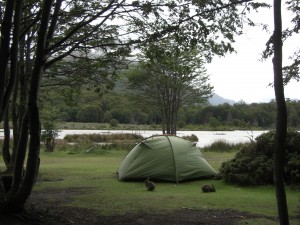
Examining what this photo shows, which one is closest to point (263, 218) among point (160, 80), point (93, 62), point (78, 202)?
point (78, 202)

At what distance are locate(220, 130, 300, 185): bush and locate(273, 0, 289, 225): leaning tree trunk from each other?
6.55m

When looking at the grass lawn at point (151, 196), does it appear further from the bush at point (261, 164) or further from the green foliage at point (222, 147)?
the green foliage at point (222, 147)

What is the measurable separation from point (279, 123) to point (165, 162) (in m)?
8.55

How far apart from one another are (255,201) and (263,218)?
183 centimetres

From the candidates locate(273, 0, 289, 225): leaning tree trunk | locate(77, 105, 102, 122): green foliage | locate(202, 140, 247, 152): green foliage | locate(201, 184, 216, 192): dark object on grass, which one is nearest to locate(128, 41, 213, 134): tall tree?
locate(202, 140, 247, 152): green foliage

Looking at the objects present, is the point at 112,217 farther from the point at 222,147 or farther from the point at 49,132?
the point at 49,132

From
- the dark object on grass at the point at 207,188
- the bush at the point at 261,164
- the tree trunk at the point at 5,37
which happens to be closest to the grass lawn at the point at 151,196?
the dark object on grass at the point at 207,188

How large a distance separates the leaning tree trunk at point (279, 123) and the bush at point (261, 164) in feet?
21.5

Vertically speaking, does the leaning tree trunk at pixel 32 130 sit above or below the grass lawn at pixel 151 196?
above

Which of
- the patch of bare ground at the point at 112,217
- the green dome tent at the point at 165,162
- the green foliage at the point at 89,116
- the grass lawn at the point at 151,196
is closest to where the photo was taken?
the patch of bare ground at the point at 112,217

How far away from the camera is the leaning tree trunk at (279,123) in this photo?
15.2ft

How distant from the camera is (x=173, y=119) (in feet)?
104

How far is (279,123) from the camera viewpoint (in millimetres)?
4707

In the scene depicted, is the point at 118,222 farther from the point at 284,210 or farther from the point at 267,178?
the point at 267,178
